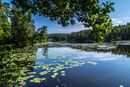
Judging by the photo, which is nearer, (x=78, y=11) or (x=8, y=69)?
(x=78, y=11)

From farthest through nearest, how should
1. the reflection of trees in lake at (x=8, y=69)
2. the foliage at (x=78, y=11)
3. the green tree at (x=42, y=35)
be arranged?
the reflection of trees in lake at (x=8, y=69)
the green tree at (x=42, y=35)
the foliage at (x=78, y=11)

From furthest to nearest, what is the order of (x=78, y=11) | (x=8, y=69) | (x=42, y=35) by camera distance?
1. (x=8, y=69)
2. (x=42, y=35)
3. (x=78, y=11)

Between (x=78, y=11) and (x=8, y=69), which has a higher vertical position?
(x=78, y=11)

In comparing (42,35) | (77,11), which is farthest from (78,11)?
(42,35)

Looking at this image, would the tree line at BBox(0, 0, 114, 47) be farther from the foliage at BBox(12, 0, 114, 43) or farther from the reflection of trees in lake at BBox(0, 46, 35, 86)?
the reflection of trees in lake at BBox(0, 46, 35, 86)

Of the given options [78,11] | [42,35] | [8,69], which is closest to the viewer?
[78,11]

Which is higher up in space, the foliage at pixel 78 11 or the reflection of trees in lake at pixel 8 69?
the foliage at pixel 78 11

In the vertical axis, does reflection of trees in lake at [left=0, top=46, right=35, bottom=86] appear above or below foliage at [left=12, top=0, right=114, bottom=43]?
below

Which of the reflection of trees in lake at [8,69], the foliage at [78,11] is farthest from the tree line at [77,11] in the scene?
the reflection of trees in lake at [8,69]

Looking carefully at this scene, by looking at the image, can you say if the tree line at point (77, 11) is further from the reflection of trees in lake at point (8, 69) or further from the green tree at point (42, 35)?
the reflection of trees in lake at point (8, 69)

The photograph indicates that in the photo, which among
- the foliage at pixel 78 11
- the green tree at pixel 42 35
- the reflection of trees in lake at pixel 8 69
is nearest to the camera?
the foliage at pixel 78 11

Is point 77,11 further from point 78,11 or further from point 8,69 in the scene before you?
point 8,69

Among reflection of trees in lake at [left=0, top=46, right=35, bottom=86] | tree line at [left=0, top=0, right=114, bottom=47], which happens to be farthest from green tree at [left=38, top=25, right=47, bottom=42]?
reflection of trees in lake at [left=0, top=46, right=35, bottom=86]

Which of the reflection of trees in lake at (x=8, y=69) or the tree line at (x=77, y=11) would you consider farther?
the reflection of trees in lake at (x=8, y=69)
